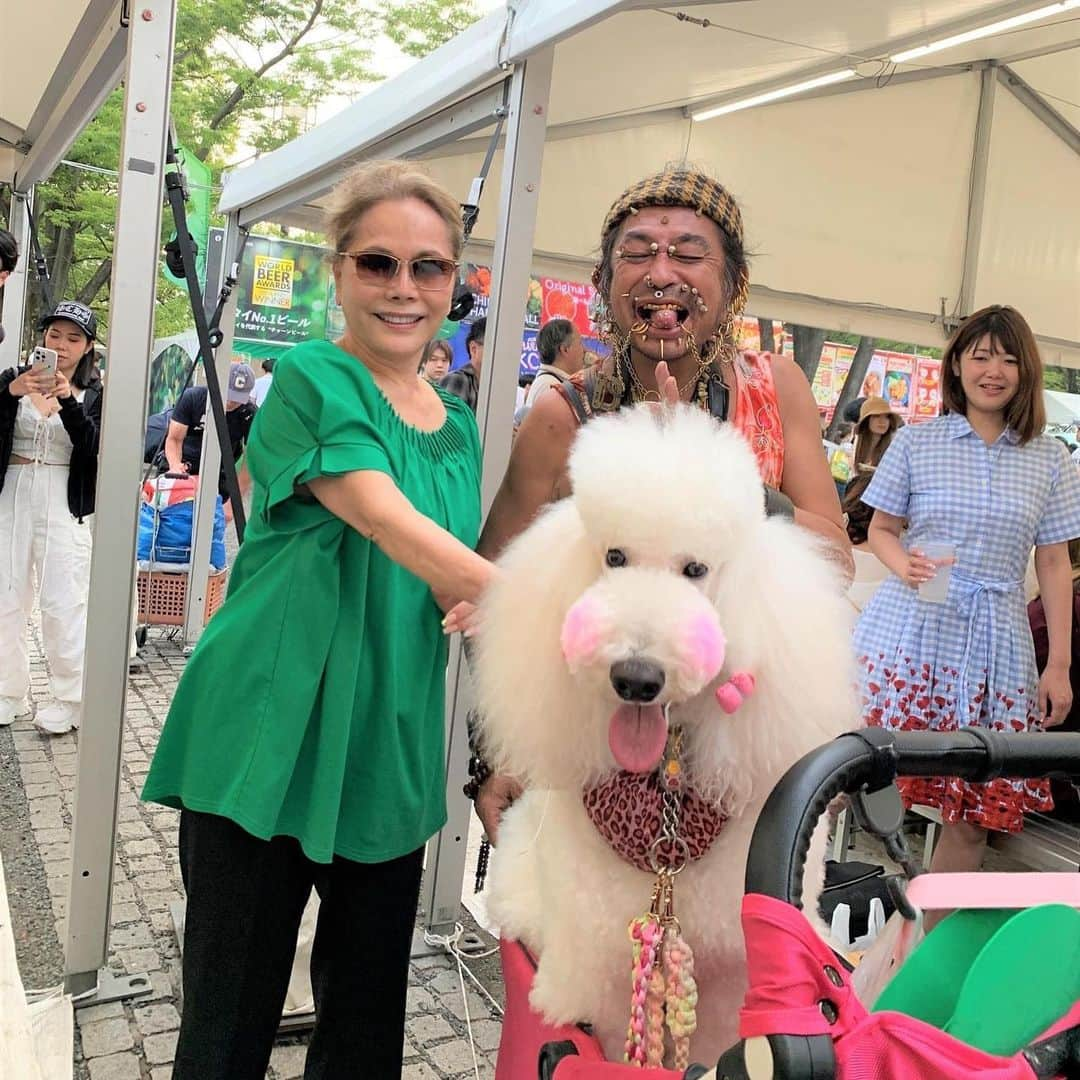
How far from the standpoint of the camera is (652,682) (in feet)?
2.98

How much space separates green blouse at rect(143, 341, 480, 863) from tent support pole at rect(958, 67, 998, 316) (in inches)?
216

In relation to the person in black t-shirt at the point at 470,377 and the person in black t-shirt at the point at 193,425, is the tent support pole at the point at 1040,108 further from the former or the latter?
the person in black t-shirt at the point at 193,425

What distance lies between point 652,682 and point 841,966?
28 centimetres

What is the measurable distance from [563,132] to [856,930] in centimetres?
431

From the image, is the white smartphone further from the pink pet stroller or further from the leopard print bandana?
the pink pet stroller

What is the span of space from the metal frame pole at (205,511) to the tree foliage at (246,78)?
31.6 ft

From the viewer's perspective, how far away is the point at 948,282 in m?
6.17

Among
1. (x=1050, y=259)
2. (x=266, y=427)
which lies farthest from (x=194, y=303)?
(x=1050, y=259)

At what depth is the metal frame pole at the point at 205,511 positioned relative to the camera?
617 centimetres

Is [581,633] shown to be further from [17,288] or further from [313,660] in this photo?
[17,288]

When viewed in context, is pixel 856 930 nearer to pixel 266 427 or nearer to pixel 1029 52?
pixel 266 427

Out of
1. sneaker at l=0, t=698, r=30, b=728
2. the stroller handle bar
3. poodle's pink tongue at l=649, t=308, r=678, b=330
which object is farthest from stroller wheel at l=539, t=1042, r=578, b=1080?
sneaker at l=0, t=698, r=30, b=728

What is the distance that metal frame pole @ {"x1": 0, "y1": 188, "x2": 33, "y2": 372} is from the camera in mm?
5727

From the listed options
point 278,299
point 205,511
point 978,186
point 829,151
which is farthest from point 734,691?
point 278,299
